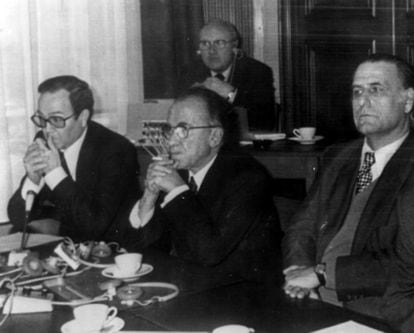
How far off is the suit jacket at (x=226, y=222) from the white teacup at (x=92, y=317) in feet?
2.16

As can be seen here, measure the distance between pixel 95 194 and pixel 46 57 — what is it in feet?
5.34

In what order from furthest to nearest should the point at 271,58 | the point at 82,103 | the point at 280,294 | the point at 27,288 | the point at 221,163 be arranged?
the point at 271,58 < the point at 82,103 < the point at 221,163 < the point at 27,288 < the point at 280,294

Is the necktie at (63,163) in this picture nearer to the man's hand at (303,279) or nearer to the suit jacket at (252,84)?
the man's hand at (303,279)

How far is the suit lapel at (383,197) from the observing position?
2.03 m

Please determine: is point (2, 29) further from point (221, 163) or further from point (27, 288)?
point (27, 288)

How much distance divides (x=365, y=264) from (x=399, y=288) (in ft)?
0.37

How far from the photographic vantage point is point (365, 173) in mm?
2219

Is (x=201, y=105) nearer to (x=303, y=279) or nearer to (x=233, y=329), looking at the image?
(x=303, y=279)

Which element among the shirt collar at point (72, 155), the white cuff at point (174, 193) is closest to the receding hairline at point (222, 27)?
the shirt collar at point (72, 155)

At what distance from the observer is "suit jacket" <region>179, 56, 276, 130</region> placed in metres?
4.44

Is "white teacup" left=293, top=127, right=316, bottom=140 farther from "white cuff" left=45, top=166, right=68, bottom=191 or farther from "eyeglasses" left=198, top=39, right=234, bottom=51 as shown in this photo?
"white cuff" left=45, top=166, right=68, bottom=191

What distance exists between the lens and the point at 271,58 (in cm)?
510

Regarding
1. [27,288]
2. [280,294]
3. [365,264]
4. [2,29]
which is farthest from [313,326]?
[2,29]

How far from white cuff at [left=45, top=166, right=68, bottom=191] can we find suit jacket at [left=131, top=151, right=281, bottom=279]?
40 centimetres
